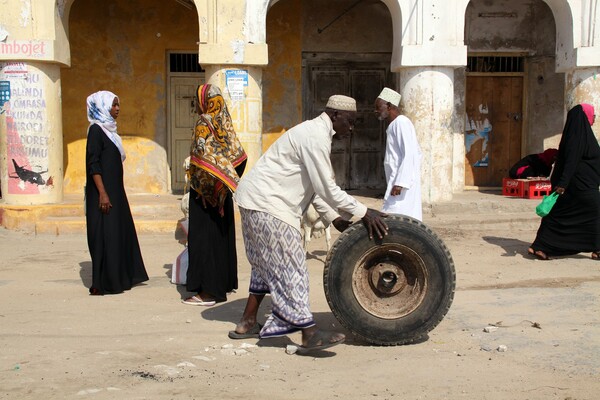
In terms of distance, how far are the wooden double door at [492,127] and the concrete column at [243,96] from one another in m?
4.46

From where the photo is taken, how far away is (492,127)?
13969mm

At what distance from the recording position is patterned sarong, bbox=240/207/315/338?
16.8 feet

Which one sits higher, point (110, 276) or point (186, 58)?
point (186, 58)

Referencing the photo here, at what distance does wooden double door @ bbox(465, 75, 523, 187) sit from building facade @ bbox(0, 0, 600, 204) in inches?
0.8

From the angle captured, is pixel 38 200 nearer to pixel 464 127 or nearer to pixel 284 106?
pixel 284 106

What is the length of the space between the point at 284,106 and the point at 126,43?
2.77 m

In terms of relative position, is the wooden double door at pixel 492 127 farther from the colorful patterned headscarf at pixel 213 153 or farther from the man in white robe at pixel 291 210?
the man in white robe at pixel 291 210

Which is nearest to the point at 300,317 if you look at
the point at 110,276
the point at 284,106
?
the point at 110,276

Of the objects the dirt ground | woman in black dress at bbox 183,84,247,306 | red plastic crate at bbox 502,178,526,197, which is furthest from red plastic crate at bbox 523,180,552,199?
woman in black dress at bbox 183,84,247,306

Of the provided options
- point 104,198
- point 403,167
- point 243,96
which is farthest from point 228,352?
point 243,96

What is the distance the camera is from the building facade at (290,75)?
35.4ft

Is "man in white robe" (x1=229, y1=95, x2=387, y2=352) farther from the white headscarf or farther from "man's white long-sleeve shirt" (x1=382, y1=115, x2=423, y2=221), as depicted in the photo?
the white headscarf

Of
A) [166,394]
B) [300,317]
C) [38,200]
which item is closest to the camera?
[166,394]

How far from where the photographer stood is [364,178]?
46.1 ft
